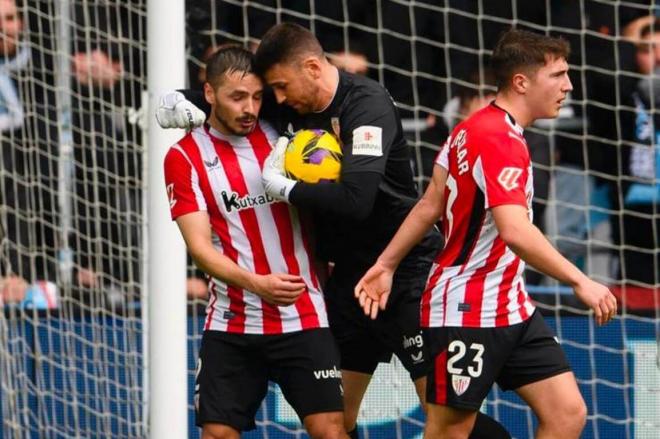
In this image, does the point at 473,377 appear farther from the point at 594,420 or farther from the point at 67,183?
the point at 67,183

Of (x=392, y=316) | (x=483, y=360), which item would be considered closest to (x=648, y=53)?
(x=392, y=316)

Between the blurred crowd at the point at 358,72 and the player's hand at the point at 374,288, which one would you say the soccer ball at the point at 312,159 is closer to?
the player's hand at the point at 374,288

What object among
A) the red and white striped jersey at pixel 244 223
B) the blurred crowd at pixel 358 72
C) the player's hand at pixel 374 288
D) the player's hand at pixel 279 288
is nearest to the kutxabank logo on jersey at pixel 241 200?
the red and white striped jersey at pixel 244 223

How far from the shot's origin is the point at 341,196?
5141 mm

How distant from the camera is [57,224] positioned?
763cm

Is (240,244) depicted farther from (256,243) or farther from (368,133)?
(368,133)

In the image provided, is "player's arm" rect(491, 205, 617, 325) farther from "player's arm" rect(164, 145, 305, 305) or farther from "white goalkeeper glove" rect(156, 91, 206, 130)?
"white goalkeeper glove" rect(156, 91, 206, 130)

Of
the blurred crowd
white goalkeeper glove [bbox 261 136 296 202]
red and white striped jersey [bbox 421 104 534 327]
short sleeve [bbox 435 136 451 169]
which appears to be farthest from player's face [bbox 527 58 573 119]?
the blurred crowd

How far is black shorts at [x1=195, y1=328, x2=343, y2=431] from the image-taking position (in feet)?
17.8

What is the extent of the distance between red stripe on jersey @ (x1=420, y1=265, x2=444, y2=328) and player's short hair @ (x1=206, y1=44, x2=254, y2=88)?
0.94m

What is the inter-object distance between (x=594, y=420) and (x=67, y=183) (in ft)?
8.97

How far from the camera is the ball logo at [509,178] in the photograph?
4981 millimetres

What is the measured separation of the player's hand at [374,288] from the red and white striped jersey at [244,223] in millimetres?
200

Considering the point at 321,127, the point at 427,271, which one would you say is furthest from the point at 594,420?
the point at 321,127
